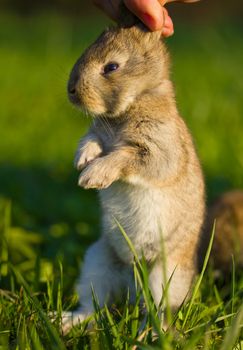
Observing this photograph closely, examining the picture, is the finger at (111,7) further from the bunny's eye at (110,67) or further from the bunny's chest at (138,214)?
the bunny's chest at (138,214)

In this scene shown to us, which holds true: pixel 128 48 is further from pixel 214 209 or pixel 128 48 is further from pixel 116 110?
pixel 214 209

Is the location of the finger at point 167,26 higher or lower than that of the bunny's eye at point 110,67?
higher

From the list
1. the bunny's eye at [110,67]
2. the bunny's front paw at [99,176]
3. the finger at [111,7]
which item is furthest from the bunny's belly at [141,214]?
the finger at [111,7]

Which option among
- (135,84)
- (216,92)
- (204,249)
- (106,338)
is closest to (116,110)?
(135,84)

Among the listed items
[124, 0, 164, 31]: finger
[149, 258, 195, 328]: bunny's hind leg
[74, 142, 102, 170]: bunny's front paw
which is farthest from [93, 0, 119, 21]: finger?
[149, 258, 195, 328]: bunny's hind leg

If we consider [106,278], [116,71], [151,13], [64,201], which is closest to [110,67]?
[116,71]

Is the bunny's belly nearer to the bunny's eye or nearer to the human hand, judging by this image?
the bunny's eye
